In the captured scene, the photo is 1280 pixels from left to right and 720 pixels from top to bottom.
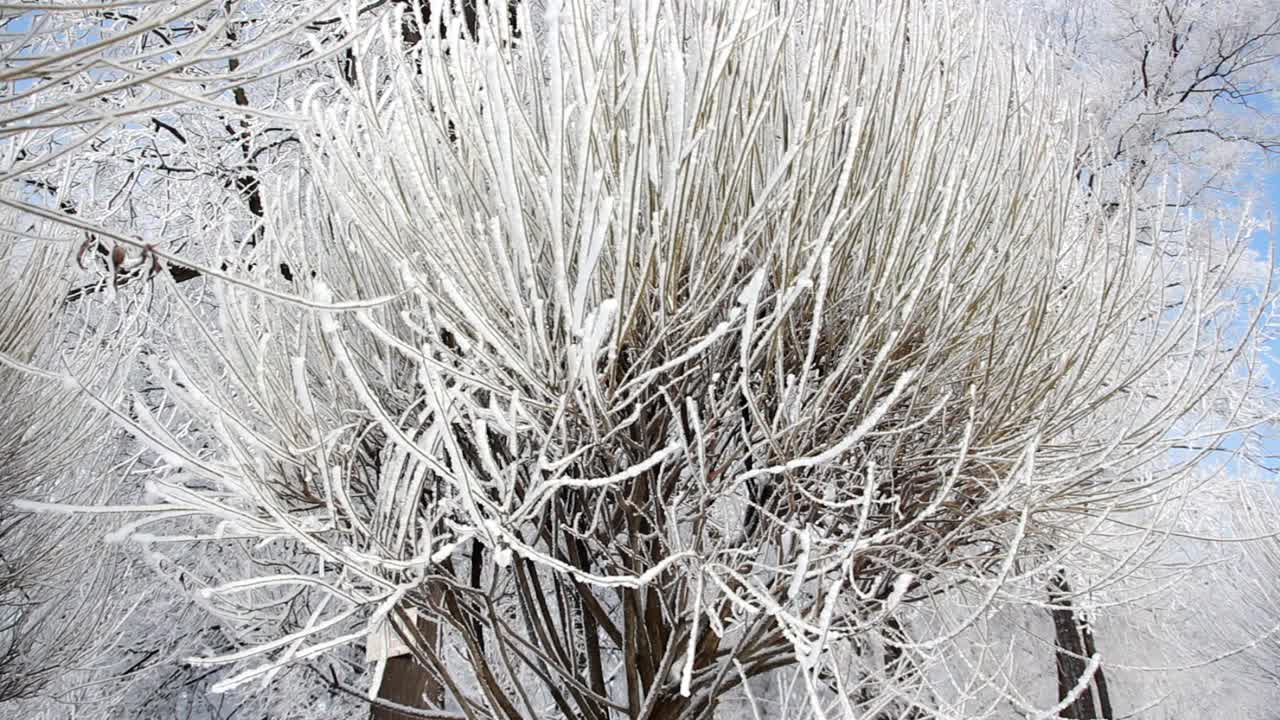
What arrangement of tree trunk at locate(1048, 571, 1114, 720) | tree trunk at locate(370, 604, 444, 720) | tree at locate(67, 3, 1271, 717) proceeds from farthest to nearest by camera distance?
tree trunk at locate(1048, 571, 1114, 720)
tree trunk at locate(370, 604, 444, 720)
tree at locate(67, 3, 1271, 717)

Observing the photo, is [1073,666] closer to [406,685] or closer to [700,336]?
[406,685]

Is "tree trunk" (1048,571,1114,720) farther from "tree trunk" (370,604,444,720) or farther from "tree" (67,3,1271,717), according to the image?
"tree trunk" (370,604,444,720)

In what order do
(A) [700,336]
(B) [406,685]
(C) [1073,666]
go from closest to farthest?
(A) [700,336] < (B) [406,685] < (C) [1073,666]

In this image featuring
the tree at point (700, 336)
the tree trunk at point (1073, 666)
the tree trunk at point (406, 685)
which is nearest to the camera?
the tree at point (700, 336)

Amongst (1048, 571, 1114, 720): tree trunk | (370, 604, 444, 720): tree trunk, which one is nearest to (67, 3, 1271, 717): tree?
(370, 604, 444, 720): tree trunk

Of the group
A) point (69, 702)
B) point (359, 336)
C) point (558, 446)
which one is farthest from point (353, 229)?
point (69, 702)

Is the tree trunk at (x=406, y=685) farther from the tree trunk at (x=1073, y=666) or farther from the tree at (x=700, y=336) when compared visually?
the tree trunk at (x=1073, y=666)

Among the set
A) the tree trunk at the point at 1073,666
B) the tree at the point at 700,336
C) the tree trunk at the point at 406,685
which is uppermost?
the tree at the point at 700,336

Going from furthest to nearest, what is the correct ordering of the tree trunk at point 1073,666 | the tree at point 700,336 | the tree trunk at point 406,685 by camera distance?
the tree trunk at point 1073,666, the tree trunk at point 406,685, the tree at point 700,336

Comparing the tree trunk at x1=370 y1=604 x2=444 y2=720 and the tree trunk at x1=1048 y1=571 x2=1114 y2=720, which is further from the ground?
the tree trunk at x1=370 y1=604 x2=444 y2=720

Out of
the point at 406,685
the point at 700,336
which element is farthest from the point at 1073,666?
the point at 700,336

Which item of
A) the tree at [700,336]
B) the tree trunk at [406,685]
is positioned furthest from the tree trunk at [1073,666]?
the tree trunk at [406,685]

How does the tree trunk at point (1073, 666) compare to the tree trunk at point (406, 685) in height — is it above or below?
below

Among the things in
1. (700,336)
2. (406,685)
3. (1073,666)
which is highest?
(700,336)
